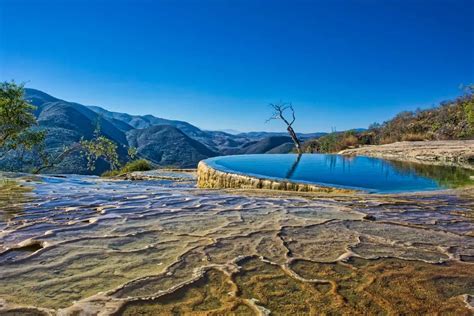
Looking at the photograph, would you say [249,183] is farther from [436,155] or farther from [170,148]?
[170,148]

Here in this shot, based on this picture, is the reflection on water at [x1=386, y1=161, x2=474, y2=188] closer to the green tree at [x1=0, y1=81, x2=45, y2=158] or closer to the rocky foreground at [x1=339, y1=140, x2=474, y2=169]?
the rocky foreground at [x1=339, y1=140, x2=474, y2=169]

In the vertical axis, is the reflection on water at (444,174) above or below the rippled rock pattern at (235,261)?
above

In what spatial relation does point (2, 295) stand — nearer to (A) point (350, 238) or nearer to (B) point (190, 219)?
(B) point (190, 219)

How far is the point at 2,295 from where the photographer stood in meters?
1.98

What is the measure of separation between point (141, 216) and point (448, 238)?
9.97 ft

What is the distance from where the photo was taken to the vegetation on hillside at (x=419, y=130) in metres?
18.9

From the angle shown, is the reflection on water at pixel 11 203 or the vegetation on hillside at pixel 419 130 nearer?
the reflection on water at pixel 11 203

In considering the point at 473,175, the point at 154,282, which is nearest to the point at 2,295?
the point at 154,282

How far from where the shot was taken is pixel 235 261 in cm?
252

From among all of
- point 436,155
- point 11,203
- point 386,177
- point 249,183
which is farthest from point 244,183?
point 436,155

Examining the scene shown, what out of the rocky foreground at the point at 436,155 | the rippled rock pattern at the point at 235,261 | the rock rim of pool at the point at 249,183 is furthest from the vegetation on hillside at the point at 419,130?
the rippled rock pattern at the point at 235,261

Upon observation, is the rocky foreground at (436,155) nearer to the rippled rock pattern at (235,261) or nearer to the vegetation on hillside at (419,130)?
the vegetation on hillside at (419,130)

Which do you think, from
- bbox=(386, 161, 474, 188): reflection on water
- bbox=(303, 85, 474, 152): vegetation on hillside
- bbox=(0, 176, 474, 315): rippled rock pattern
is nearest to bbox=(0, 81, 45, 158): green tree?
bbox=(0, 176, 474, 315): rippled rock pattern

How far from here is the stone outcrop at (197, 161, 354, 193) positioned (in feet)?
24.1
